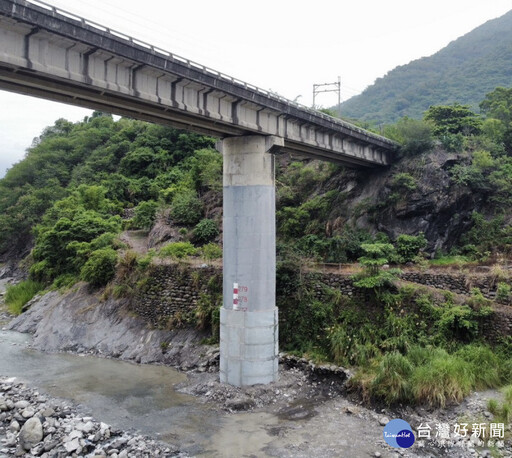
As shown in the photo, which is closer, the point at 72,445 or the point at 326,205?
the point at 72,445

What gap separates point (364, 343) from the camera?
18.6 meters

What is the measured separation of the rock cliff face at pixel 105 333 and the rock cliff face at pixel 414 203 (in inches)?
472

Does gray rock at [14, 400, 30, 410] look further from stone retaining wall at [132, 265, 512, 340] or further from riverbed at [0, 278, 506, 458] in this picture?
stone retaining wall at [132, 265, 512, 340]

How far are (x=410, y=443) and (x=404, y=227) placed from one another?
50.7 ft

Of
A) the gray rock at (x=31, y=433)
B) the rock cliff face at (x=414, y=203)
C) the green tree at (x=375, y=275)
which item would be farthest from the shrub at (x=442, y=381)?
the gray rock at (x=31, y=433)

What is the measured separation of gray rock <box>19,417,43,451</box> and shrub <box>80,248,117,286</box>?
12992 mm

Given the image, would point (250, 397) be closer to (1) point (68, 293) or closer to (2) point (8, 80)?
(2) point (8, 80)

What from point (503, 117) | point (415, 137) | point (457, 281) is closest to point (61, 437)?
point (457, 281)

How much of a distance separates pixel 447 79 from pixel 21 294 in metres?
89.2

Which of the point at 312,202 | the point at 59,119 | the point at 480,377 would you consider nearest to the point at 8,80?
the point at 480,377

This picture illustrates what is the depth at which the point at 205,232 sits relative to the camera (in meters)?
29.2

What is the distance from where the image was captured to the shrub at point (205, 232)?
95.9ft

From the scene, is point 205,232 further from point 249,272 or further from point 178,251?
point 249,272

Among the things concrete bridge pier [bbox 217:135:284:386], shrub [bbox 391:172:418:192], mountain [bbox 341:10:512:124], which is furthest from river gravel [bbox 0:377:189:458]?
mountain [bbox 341:10:512:124]
